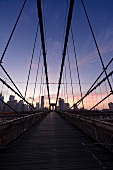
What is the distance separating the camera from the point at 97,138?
347 cm

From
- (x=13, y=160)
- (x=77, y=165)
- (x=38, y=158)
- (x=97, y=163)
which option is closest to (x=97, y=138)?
(x=97, y=163)

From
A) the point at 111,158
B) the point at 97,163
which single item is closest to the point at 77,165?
the point at 97,163

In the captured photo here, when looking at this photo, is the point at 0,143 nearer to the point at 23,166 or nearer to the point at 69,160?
the point at 23,166

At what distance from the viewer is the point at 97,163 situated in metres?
2.19

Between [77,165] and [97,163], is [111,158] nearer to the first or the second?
[97,163]

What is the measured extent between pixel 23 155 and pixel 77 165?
116 centimetres

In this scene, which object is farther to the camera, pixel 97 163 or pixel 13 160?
pixel 13 160

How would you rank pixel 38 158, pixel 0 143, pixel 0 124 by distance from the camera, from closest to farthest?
1. pixel 38 158
2. pixel 0 124
3. pixel 0 143

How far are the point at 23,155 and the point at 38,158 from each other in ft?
1.22

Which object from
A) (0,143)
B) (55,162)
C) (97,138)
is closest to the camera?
(55,162)

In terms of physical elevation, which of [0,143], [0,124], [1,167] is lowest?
[1,167]

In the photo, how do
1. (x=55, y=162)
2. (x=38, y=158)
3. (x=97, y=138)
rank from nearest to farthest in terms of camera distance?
(x=55, y=162) < (x=38, y=158) < (x=97, y=138)

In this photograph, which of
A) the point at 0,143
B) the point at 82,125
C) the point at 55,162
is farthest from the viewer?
the point at 82,125

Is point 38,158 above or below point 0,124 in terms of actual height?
below
